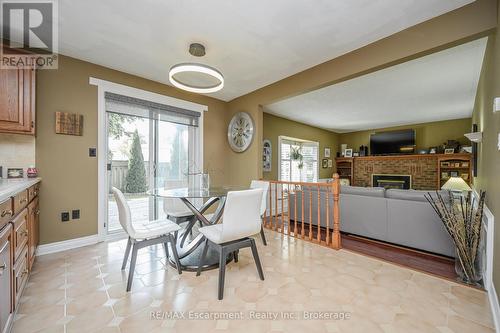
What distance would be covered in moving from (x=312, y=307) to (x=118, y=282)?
176 cm

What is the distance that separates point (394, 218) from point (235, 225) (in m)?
2.37

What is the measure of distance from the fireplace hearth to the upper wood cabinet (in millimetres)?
7594

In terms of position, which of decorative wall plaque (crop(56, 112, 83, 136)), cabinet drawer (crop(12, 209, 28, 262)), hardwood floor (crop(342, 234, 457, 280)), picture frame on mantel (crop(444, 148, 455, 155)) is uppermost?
decorative wall plaque (crop(56, 112, 83, 136))

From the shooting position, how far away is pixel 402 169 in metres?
6.50

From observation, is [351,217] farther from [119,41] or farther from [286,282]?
[119,41]

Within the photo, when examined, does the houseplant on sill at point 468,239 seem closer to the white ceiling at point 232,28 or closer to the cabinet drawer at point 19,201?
the white ceiling at point 232,28

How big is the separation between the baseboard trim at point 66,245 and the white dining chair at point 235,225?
1996 mm

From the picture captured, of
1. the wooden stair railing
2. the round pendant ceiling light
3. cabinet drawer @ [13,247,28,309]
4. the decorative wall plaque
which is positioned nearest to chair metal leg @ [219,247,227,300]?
cabinet drawer @ [13,247,28,309]

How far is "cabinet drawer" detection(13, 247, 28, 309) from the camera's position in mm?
1470

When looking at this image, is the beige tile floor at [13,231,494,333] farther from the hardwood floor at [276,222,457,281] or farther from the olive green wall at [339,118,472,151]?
the olive green wall at [339,118,472,151]

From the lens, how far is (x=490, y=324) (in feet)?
4.83

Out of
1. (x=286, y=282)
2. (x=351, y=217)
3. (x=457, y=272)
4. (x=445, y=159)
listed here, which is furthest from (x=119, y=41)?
(x=445, y=159)

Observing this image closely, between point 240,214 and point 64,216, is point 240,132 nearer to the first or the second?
point 240,214

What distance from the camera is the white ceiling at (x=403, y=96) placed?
279 cm
